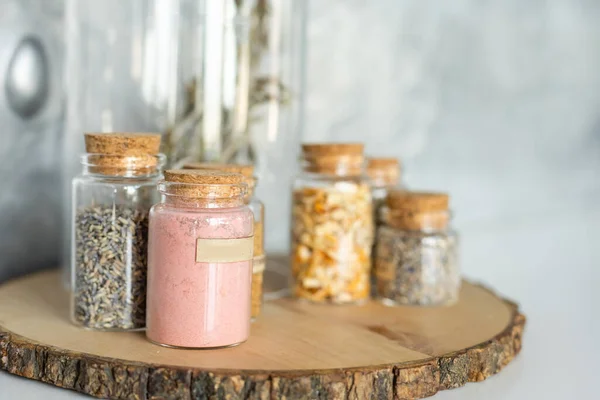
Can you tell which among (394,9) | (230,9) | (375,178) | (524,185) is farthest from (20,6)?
(524,185)

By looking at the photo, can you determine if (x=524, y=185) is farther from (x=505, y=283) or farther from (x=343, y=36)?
(x=343, y=36)

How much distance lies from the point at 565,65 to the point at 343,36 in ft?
2.05

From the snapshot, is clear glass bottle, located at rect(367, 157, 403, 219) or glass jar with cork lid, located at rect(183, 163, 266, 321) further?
clear glass bottle, located at rect(367, 157, 403, 219)

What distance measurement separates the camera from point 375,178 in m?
1.62

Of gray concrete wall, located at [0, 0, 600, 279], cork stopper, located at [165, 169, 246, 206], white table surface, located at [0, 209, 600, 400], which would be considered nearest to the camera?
cork stopper, located at [165, 169, 246, 206]

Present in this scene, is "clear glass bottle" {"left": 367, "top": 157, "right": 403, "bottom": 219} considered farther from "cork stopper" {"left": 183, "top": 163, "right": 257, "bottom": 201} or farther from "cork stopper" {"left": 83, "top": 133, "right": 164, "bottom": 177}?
"cork stopper" {"left": 83, "top": 133, "right": 164, "bottom": 177}

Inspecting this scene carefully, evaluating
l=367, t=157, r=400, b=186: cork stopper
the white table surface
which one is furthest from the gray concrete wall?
l=367, t=157, r=400, b=186: cork stopper

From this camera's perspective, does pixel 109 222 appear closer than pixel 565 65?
Yes

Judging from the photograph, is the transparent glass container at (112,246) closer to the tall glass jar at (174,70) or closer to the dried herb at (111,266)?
the dried herb at (111,266)

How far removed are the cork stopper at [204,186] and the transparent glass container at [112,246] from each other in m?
0.10

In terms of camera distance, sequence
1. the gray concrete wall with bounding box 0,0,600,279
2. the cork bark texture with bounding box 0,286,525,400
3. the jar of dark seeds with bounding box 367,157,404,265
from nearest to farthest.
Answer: the cork bark texture with bounding box 0,286,525,400 < the jar of dark seeds with bounding box 367,157,404,265 < the gray concrete wall with bounding box 0,0,600,279

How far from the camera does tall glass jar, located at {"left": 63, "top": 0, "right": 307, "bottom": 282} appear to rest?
4.51ft

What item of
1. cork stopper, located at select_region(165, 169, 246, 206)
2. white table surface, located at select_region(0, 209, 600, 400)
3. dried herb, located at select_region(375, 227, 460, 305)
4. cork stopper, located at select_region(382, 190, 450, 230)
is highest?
cork stopper, located at select_region(165, 169, 246, 206)

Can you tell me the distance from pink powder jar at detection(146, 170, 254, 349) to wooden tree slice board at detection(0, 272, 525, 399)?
3 centimetres
